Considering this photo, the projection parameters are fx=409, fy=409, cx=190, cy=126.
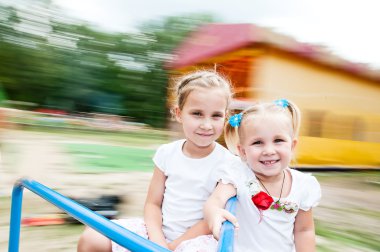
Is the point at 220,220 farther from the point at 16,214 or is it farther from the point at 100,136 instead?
the point at 100,136

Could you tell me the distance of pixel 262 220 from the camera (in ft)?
4.44

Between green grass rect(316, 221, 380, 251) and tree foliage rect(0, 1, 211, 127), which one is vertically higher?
tree foliage rect(0, 1, 211, 127)

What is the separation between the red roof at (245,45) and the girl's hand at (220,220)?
532 cm

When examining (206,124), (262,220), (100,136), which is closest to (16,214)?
(206,124)

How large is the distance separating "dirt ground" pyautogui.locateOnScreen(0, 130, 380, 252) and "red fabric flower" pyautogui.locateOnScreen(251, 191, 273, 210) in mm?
1700

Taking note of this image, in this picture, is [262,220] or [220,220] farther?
[262,220]

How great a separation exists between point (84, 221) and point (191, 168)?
627 mm

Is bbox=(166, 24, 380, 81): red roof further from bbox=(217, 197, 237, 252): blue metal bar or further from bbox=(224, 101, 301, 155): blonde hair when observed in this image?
bbox=(217, 197, 237, 252): blue metal bar

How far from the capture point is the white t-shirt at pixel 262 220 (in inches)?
53.2

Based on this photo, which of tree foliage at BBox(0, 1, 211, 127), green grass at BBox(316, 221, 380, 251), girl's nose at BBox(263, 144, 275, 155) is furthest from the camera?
tree foliage at BBox(0, 1, 211, 127)

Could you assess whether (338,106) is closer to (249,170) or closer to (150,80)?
(249,170)

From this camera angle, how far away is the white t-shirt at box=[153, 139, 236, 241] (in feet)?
4.62

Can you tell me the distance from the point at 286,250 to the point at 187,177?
0.41 m

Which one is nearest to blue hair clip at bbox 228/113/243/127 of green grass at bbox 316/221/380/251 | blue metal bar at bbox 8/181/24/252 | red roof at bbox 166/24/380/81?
blue metal bar at bbox 8/181/24/252
